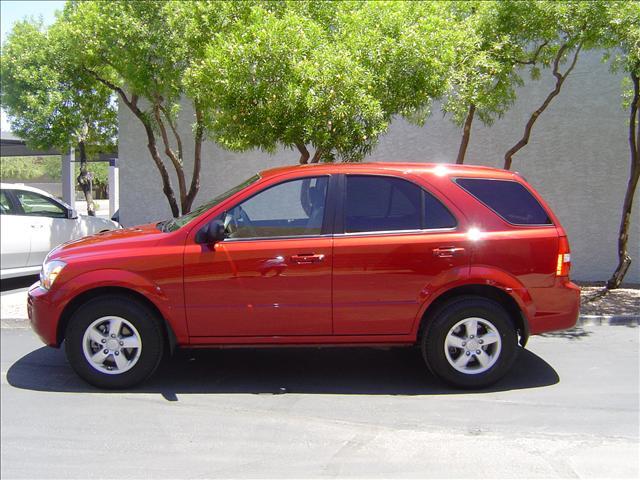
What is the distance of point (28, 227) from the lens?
10.0 metres

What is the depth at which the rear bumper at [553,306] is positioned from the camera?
5.46 meters

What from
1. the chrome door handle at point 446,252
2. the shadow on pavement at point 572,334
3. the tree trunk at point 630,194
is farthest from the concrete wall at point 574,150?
the chrome door handle at point 446,252

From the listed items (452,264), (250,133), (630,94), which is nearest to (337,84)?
(250,133)

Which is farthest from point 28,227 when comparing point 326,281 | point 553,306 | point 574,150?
point 574,150

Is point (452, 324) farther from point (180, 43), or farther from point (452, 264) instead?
point (180, 43)

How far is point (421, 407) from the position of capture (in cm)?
519

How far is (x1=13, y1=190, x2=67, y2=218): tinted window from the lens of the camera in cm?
1019

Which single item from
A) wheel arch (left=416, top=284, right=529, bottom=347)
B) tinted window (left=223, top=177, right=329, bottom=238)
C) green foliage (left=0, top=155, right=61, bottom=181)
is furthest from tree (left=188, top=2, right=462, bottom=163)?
green foliage (left=0, top=155, right=61, bottom=181)

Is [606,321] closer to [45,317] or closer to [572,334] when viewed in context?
[572,334]

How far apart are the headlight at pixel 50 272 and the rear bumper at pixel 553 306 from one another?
4.02 metres

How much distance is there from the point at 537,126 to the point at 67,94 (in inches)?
335

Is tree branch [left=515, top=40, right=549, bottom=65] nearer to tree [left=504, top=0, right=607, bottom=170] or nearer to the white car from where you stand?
tree [left=504, top=0, right=607, bottom=170]

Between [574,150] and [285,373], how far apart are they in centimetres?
759

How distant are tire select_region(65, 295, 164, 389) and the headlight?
13.4 inches
